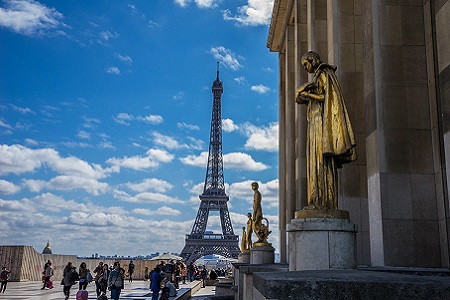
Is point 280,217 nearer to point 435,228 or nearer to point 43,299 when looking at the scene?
→ point 43,299

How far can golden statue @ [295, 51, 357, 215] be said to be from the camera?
832 centimetres

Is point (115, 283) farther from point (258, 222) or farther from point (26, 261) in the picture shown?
point (26, 261)

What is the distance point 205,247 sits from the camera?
80562 mm

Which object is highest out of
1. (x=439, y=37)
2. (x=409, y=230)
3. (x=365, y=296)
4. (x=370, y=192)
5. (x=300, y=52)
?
(x=300, y=52)

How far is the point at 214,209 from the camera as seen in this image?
90.1 metres

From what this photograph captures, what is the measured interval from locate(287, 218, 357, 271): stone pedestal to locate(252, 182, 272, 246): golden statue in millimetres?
13431

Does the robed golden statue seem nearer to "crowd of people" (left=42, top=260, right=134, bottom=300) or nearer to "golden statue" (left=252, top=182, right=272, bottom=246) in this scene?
"golden statue" (left=252, top=182, right=272, bottom=246)

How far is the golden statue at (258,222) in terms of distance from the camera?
859 inches

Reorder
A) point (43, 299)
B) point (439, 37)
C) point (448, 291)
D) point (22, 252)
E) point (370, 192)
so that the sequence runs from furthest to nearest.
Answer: point (22, 252)
point (43, 299)
point (370, 192)
point (439, 37)
point (448, 291)

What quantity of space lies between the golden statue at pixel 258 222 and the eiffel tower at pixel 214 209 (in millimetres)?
54846

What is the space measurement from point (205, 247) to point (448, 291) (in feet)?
258

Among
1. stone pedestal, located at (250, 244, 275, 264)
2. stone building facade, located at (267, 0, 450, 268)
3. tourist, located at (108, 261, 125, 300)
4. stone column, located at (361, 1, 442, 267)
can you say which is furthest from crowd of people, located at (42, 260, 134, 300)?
stone column, located at (361, 1, 442, 267)

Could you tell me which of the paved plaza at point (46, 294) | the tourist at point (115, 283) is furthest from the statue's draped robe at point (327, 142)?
the paved plaza at point (46, 294)

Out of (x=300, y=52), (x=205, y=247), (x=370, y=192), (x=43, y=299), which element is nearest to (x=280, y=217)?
(x=300, y=52)
